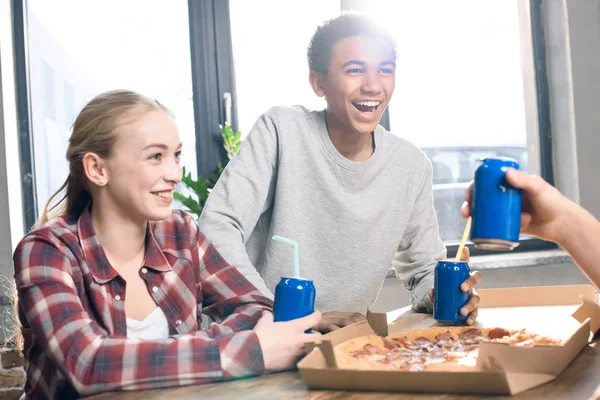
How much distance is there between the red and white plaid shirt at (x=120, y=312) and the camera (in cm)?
104

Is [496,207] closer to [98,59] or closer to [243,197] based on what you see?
[243,197]

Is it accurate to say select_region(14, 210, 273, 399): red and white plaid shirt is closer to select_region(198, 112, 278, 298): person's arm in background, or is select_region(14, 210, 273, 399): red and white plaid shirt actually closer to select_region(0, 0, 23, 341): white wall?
select_region(198, 112, 278, 298): person's arm in background

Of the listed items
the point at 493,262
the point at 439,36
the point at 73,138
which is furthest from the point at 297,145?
the point at 439,36

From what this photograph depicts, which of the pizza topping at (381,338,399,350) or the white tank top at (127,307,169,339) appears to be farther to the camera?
the white tank top at (127,307,169,339)

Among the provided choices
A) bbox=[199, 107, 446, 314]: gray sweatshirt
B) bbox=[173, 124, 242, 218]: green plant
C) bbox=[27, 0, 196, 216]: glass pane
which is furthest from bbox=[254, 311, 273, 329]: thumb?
bbox=[27, 0, 196, 216]: glass pane

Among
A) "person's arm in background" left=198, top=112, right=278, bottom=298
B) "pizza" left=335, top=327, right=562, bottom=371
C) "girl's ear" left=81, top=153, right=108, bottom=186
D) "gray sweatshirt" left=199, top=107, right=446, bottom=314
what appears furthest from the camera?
"gray sweatshirt" left=199, top=107, right=446, bottom=314

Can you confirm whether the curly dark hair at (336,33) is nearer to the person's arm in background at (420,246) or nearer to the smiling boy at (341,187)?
the smiling boy at (341,187)

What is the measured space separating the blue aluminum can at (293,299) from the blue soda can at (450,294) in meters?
0.38

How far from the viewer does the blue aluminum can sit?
1.11 metres

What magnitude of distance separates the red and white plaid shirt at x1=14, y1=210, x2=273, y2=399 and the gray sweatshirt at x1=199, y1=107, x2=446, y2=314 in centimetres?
37

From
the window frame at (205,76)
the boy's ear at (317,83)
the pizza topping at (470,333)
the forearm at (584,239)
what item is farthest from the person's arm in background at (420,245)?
the window frame at (205,76)

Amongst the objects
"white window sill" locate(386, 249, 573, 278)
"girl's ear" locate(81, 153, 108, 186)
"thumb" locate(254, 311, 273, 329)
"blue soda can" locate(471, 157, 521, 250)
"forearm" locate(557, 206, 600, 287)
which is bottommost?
"white window sill" locate(386, 249, 573, 278)

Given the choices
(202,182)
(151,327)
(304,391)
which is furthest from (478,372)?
(202,182)

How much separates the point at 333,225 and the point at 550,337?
30.9 inches
